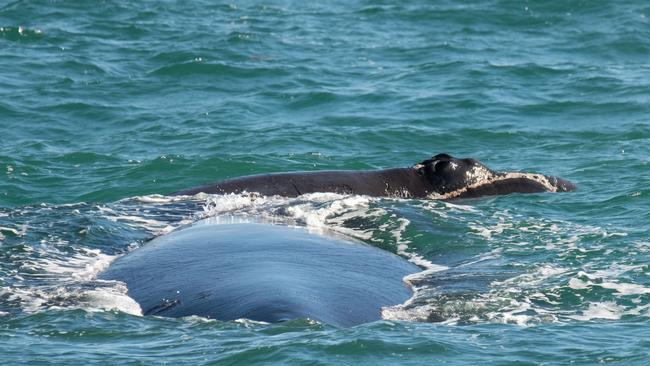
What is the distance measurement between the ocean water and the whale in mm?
282

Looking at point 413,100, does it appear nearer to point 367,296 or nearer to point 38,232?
point 38,232

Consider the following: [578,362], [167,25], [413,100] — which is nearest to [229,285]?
[578,362]

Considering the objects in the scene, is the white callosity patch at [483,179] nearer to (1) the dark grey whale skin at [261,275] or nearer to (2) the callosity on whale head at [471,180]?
(2) the callosity on whale head at [471,180]

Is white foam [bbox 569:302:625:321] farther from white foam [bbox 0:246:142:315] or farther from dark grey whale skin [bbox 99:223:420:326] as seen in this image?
white foam [bbox 0:246:142:315]

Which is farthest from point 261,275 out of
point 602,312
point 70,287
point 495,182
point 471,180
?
point 495,182

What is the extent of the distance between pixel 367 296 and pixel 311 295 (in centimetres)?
72

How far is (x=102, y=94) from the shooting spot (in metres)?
23.1

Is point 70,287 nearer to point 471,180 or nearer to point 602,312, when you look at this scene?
point 602,312

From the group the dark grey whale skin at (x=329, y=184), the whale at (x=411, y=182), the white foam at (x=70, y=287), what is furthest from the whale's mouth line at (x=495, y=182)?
the white foam at (x=70, y=287)

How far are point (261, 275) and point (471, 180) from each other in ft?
19.1

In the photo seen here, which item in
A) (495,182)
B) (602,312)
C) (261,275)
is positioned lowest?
(602,312)

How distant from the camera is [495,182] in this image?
16.3m

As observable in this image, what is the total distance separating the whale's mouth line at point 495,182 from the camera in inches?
624

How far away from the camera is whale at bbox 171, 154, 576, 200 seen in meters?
15.1
